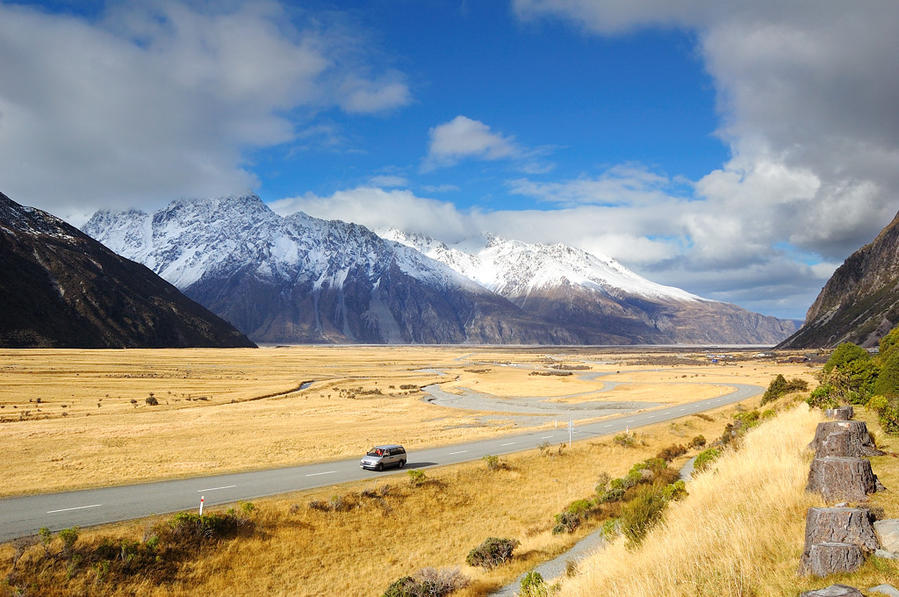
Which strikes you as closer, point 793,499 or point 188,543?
point 793,499

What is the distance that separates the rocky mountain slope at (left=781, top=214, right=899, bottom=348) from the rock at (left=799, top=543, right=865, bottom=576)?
164064 millimetres

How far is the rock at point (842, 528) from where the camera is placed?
696 cm

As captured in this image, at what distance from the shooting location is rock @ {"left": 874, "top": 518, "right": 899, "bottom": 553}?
271 inches

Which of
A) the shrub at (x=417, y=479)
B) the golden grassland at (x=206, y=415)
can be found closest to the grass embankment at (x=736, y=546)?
the shrub at (x=417, y=479)

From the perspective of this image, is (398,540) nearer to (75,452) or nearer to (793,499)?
(793,499)

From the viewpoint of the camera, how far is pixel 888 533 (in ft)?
23.5

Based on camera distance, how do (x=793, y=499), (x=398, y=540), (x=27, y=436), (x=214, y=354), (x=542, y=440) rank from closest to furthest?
1. (x=793, y=499)
2. (x=398, y=540)
3. (x=27, y=436)
4. (x=542, y=440)
5. (x=214, y=354)

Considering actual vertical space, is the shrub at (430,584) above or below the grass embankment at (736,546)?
below

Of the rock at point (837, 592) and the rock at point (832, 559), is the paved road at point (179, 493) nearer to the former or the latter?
the rock at point (832, 559)

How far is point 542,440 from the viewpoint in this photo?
42656mm

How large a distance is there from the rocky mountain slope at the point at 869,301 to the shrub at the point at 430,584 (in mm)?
158979

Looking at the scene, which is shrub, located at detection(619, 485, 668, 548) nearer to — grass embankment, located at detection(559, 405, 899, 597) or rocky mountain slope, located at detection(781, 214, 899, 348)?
grass embankment, located at detection(559, 405, 899, 597)

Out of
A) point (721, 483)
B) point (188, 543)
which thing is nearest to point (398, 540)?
point (188, 543)

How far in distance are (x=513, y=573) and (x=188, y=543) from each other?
1210cm
